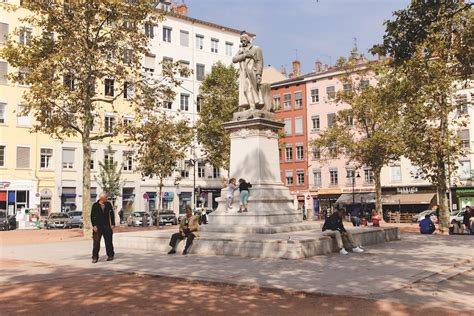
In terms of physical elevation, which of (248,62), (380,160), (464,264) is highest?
(248,62)

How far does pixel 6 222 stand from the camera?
38156 millimetres

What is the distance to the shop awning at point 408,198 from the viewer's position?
47.7 meters

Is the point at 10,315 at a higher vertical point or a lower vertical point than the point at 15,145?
lower

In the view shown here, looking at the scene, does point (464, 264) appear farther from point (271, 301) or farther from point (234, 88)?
point (234, 88)

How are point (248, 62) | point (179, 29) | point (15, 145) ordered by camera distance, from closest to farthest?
point (248, 62), point (15, 145), point (179, 29)

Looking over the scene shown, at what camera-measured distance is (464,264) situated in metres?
12.0

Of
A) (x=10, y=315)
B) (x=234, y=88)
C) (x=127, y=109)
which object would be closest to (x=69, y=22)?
(x=10, y=315)

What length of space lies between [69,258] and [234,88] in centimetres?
3221

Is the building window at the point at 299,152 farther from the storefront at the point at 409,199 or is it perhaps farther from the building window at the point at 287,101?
the storefront at the point at 409,199

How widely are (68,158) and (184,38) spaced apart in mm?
19731

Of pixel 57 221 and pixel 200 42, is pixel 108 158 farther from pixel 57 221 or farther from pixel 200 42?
pixel 200 42

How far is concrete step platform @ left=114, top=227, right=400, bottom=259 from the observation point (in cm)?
1258

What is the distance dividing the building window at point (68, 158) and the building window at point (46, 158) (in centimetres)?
126

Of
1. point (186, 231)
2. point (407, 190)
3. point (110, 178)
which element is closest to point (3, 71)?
point (110, 178)
